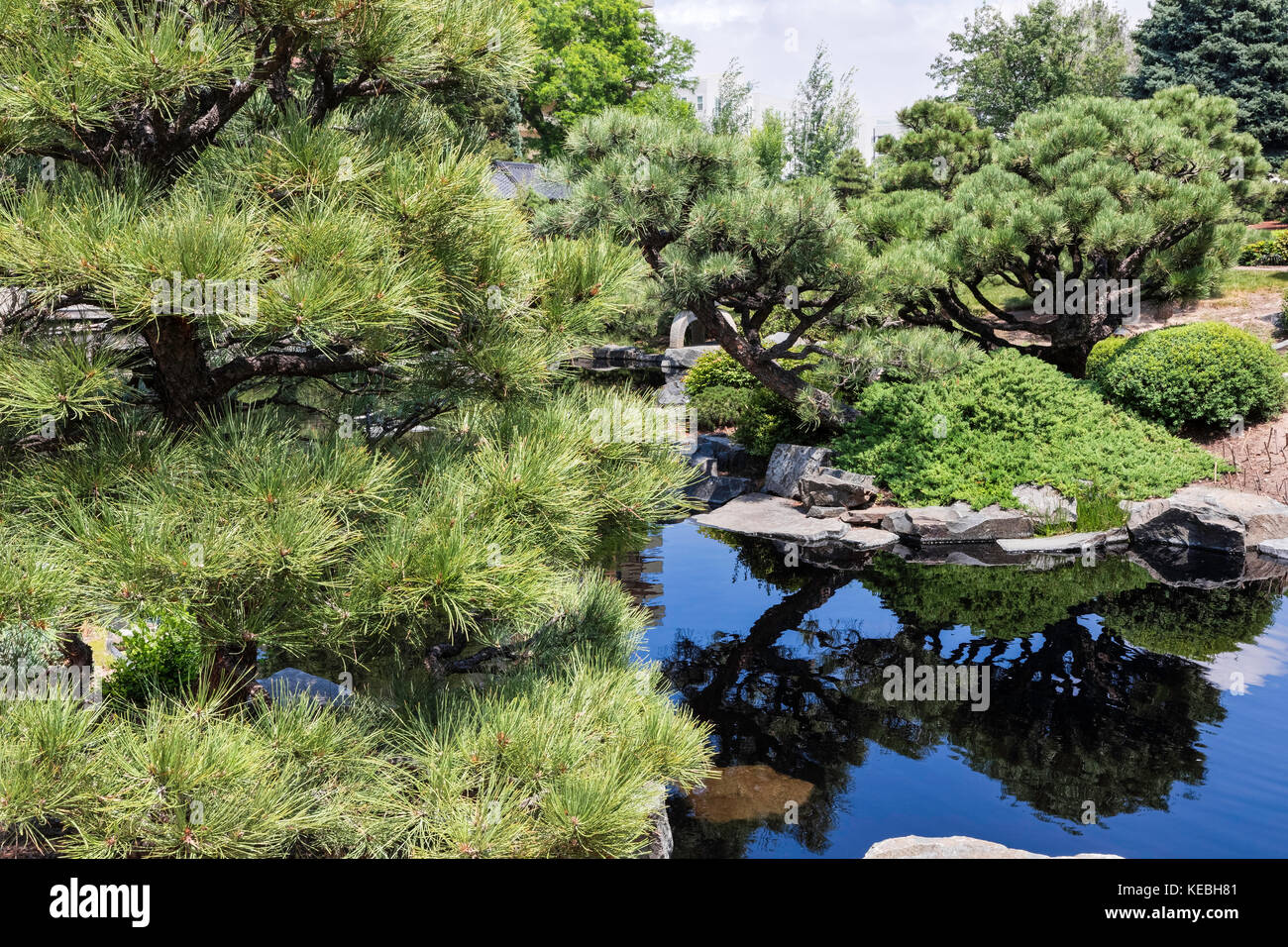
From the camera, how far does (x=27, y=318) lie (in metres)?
3.01

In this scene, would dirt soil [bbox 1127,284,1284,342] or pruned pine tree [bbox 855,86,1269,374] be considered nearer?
pruned pine tree [bbox 855,86,1269,374]

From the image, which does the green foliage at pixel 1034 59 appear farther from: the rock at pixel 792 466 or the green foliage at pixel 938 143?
the rock at pixel 792 466

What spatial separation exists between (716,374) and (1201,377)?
256 inches

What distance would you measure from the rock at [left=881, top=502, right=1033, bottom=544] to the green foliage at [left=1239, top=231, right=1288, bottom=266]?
40.4 feet

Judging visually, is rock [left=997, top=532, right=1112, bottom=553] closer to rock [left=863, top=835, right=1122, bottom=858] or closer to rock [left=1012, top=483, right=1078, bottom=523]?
rock [left=1012, top=483, right=1078, bottom=523]

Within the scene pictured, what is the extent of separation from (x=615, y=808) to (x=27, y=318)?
8.34 ft

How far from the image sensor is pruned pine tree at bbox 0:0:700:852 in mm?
2658

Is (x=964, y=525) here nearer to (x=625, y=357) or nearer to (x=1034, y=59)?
(x=625, y=357)

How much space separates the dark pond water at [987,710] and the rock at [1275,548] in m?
1.00

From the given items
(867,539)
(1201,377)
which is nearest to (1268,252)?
(1201,377)

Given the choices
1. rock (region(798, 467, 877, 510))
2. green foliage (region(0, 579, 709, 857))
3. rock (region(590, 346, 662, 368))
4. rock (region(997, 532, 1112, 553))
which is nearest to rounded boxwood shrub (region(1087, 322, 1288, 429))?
rock (region(997, 532, 1112, 553))

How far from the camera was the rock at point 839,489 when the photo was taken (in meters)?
10.3

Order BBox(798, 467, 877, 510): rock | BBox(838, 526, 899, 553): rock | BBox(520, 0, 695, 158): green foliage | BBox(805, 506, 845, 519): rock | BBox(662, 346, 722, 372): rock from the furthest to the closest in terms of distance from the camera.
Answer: BBox(520, 0, 695, 158): green foliage → BBox(662, 346, 722, 372): rock → BBox(798, 467, 877, 510): rock → BBox(805, 506, 845, 519): rock → BBox(838, 526, 899, 553): rock
